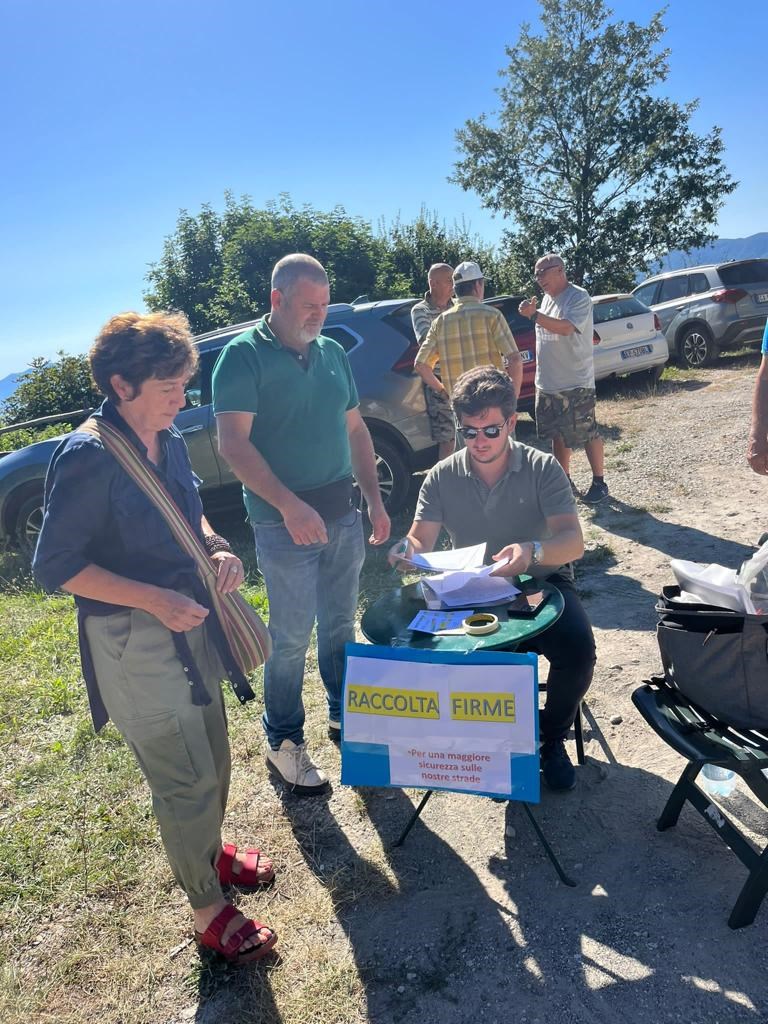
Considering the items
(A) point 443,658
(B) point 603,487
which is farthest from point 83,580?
(B) point 603,487

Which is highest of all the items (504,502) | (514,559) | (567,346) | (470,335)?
(470,335)

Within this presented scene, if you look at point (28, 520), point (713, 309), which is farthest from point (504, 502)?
point (713, 309)

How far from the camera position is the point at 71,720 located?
3.77 meters

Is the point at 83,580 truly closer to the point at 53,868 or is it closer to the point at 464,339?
the point at 53,868

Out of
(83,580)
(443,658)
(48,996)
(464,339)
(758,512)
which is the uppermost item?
(464,339)

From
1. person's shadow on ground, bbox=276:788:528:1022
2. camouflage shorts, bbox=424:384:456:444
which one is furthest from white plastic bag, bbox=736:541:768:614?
camouflage shorts, bbox=424:384:456:444

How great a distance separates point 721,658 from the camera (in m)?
2.00

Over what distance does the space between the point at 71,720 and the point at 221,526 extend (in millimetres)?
2854

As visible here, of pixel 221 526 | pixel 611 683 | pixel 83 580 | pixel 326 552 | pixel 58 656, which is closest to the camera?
pixel 83 580

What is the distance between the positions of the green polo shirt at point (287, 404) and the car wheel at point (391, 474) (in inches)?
107

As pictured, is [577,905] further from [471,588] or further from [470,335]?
[470,335]

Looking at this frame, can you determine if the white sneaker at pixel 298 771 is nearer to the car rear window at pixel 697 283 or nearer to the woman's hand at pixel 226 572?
the woman's hand at pixel 226 572

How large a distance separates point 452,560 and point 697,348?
10238 millimetres

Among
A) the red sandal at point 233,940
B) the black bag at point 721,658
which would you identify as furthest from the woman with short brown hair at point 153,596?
the black bag at point 721,658
